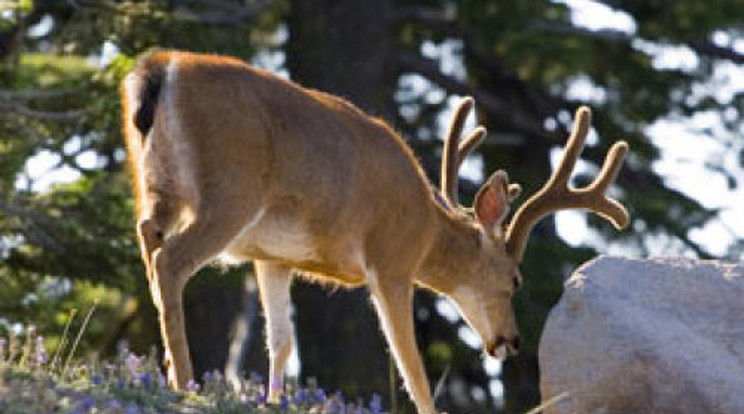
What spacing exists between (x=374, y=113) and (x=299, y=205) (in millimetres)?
8193

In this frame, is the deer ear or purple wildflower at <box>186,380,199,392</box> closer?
purple wildflower at <box>186,380,199,392</box>

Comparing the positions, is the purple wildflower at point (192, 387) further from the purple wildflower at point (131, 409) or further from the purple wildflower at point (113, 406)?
the purple wildflower at point (113, 406)

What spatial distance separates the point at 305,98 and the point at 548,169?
1080 cm

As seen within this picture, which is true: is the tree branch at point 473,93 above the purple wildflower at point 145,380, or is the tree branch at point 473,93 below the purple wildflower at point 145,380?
above

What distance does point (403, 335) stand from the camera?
515 inches

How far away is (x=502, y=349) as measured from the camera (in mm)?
14195

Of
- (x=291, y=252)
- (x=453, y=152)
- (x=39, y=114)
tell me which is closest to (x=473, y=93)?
(x=39, y=114)

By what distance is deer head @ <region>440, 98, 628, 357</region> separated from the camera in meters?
14.0

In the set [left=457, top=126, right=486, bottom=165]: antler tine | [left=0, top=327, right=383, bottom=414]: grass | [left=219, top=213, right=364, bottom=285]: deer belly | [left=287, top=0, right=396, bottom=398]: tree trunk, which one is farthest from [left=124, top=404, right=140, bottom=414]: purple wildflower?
[left=287, top=0, right=396, bottom=398]: tree trunk

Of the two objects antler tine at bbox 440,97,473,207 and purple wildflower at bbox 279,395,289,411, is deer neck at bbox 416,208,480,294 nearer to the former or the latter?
antler tine at bbox 440,97,473,207

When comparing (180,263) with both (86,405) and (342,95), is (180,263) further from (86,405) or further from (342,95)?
(342,95)

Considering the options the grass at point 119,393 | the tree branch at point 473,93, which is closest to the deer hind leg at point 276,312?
the grass at point 119,393

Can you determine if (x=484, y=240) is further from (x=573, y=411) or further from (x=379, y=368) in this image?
(x=379, y=368)

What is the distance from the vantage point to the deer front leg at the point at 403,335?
511 inches
